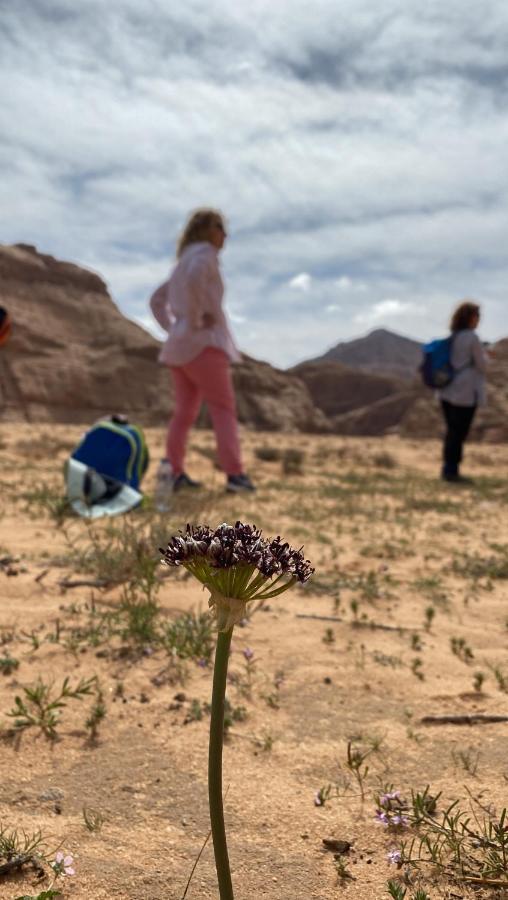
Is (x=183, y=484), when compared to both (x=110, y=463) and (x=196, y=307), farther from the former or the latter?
(x=196, y=307)

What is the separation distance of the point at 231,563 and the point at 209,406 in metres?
5.06

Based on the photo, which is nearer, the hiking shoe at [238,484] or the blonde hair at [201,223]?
the blonde hair at [201,223]

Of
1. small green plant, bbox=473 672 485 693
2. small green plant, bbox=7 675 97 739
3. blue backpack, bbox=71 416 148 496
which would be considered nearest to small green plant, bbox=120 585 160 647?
small green plant, bbox=7 675 97 739

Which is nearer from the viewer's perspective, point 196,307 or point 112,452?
point 112,452

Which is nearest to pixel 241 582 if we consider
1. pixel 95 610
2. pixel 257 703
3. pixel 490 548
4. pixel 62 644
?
pixel 257 703

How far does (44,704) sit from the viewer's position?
1893mm

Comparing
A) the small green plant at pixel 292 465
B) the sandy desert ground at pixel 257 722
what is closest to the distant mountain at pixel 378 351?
the small green plant at pixel 292 465

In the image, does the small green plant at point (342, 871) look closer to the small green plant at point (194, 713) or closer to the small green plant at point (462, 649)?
the small green plant at point (194, 713)

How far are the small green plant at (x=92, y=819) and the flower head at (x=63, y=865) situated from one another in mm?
120

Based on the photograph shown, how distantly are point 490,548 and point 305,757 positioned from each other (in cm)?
302

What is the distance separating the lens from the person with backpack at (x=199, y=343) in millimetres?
5477

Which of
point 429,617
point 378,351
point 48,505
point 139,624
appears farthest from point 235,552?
point 378,351

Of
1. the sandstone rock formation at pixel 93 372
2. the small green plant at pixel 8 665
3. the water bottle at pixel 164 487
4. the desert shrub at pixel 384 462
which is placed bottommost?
the small green plant at pixel 8 665

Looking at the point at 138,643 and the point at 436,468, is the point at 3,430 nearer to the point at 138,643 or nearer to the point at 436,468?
the point at 436,468
